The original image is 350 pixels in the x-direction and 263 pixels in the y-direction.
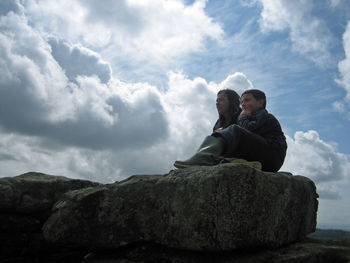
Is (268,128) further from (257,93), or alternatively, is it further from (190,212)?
(190,212)

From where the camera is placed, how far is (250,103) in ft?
22.3

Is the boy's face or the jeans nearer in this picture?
the jeans

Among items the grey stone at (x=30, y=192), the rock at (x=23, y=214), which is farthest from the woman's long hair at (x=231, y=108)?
the rock at (x=23, y=214)

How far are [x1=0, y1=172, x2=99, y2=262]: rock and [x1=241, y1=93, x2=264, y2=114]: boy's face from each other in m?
4.53

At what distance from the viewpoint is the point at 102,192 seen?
5.04 metres

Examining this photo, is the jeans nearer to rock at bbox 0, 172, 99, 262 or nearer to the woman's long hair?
the woman's long hair

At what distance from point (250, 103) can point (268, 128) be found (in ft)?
2.59

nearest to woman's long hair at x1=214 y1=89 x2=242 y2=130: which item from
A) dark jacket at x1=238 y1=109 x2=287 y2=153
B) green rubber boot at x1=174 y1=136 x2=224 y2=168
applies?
dark jacket at x1=238 y1=109 x2=287 y2=153

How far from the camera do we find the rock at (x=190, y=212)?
13.9ft

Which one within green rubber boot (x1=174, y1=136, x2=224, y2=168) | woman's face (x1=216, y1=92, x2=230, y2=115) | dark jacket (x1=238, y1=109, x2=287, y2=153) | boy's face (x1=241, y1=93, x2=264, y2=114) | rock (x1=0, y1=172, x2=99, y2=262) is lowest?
rock (x1=0, y1=172, x2=99, y2=262)

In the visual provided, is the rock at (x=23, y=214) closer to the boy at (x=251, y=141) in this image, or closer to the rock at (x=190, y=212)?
the rock at (x=190, y=212)

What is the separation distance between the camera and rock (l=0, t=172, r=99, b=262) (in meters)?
5.97

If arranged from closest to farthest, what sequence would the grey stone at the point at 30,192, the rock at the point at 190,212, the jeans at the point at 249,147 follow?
the rock at the point at 190,212 < the jeans at the point at 249,147 < the grey stone at the point at 30,192

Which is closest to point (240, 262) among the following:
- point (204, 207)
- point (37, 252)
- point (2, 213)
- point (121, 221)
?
point (204, 207)
